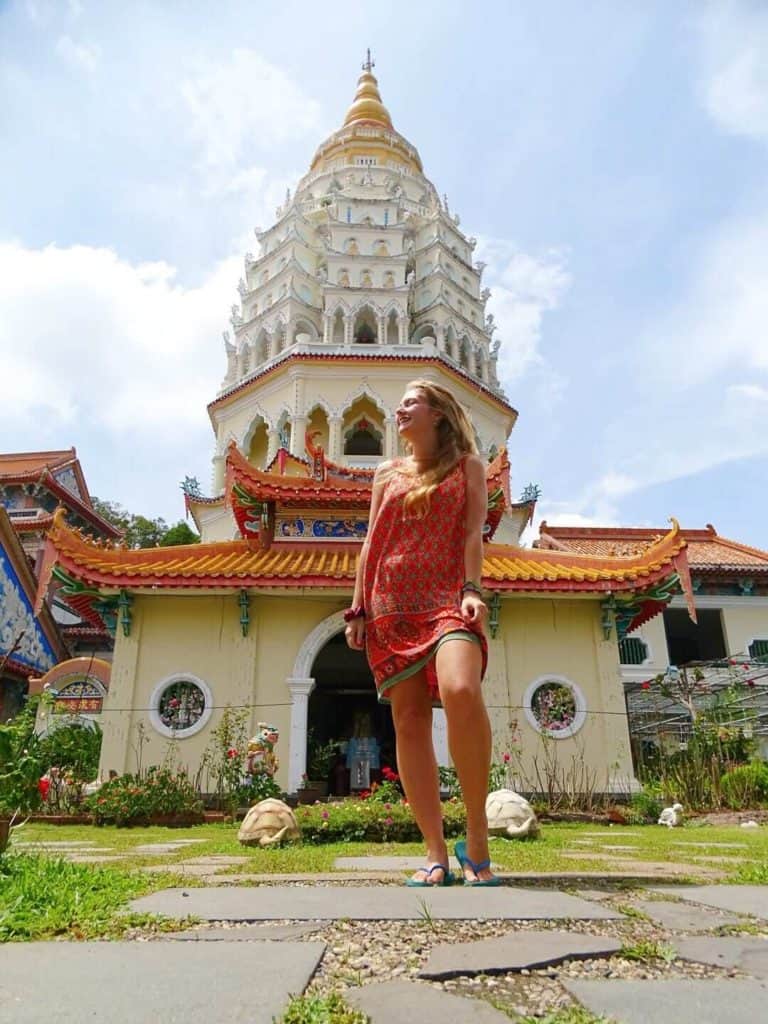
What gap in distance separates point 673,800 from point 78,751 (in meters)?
8.43

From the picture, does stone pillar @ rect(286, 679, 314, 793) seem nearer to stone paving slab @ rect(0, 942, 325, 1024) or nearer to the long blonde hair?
the long blonde hair

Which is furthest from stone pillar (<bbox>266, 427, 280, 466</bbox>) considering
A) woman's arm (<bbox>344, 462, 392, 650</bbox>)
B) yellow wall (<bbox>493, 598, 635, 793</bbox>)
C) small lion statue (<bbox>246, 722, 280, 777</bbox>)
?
woman's arm (<bbox>344, 462, 392, 650</bbox>)

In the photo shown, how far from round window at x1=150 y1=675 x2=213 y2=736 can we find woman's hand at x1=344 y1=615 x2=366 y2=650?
7784 mm

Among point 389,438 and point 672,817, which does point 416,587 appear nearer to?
point 672,817

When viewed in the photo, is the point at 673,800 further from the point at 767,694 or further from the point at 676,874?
the point at 676,874

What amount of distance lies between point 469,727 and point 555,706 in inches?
327

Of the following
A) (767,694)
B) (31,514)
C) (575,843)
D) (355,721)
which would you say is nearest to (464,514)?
(575,843)

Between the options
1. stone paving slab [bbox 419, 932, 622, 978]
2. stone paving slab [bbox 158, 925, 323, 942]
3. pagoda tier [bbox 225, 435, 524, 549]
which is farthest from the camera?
pagoda tier [bbox 225, 435, 524, 549]

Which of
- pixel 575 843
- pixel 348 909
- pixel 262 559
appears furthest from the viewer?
pixel 262 559

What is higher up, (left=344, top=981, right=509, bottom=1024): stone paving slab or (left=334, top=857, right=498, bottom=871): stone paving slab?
(left=344, top=981, right=509, bottom=1024): stone paving slab

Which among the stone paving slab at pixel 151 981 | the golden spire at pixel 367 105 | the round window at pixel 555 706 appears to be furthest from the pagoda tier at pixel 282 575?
the golden spire at pixel 367 105

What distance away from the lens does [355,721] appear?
45.9 feet

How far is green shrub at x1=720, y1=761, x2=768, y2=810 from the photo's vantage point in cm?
990

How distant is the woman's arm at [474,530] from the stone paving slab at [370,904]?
0.96 metres
